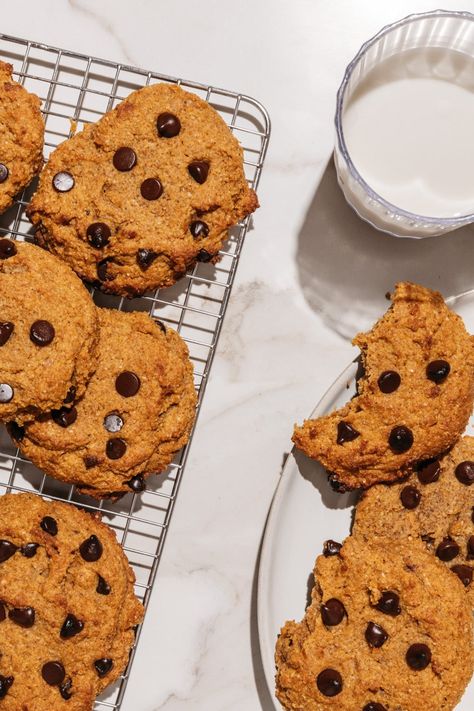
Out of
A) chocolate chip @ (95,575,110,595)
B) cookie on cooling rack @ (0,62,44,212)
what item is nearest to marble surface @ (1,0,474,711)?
chocolate chip @ (95,575,110,595)

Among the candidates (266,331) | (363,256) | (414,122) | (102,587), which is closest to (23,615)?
(102,587)

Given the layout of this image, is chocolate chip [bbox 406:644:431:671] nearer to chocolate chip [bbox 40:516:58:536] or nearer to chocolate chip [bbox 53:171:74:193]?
chocolate chip [bbox 40:516:58:536]

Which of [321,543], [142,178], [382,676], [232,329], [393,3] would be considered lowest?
[382,676]

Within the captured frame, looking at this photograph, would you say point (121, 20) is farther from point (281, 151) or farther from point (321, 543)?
point (321, 543)

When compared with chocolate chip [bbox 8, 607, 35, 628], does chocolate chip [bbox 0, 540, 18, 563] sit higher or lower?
higher

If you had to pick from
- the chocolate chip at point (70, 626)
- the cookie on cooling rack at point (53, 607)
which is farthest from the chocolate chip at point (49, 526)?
the chocolate chip at point (70, 626)

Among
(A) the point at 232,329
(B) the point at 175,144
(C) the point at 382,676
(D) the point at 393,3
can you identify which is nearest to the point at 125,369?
(A) the point at 232,329

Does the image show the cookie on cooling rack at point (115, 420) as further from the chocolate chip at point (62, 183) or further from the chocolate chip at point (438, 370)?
the chocolate chip at point (438, 370)
